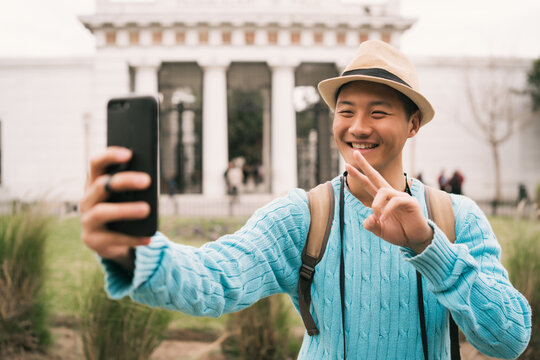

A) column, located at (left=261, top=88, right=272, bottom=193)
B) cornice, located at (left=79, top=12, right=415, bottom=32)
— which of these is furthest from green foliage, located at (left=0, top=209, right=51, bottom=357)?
column, located at (left=261, top=88, right=272, bottom=193)

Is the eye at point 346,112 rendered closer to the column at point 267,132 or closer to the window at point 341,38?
the window at point 341,38

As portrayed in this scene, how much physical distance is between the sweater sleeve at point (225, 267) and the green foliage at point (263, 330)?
2182 mm

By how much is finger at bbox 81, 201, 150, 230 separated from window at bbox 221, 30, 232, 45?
2166cm

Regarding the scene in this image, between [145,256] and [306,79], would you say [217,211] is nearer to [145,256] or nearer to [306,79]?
[306,79]

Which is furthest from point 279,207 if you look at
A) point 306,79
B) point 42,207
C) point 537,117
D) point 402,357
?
point 537,117

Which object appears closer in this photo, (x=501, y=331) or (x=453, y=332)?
(x=501, y=331)

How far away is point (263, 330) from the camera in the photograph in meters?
3.84

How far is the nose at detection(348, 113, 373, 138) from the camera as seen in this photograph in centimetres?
156

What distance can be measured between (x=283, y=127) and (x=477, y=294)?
20.4 m

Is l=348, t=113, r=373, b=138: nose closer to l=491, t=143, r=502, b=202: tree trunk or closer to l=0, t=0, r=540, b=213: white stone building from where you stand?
l=0, t=0, r=540, b=213: white stone building

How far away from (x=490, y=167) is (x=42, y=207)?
23.3 meters

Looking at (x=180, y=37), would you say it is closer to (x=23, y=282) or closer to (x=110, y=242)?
(x=23, y=282)

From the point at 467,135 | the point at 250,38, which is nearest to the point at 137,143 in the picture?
the point at 250,38

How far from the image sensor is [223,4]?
21.2 metres
